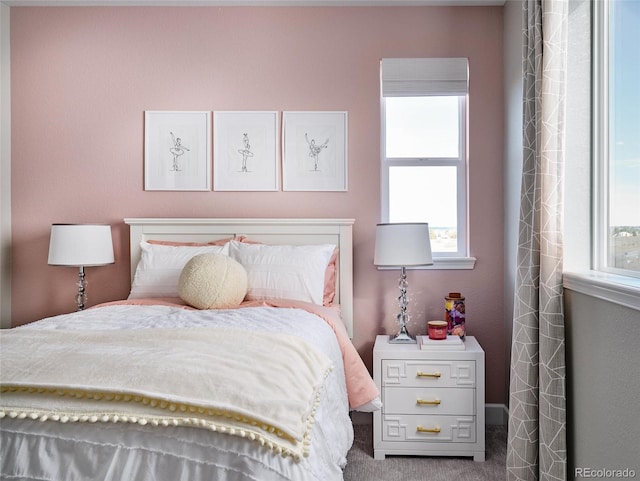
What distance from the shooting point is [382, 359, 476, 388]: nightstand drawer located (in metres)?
2.54

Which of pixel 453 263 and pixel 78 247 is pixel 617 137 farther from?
pixel 78 247

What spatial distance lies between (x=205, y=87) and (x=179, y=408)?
246 cm

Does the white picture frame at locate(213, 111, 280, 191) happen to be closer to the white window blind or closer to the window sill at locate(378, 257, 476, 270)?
the white window blind

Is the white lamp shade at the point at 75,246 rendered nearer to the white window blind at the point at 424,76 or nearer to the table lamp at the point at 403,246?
the table lamp at the point at 403,246

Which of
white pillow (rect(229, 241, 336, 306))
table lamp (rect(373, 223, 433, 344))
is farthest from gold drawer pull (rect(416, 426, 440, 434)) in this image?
white pillow (rect(229, 241, 336, 306))

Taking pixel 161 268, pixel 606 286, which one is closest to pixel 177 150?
pixel 161 268

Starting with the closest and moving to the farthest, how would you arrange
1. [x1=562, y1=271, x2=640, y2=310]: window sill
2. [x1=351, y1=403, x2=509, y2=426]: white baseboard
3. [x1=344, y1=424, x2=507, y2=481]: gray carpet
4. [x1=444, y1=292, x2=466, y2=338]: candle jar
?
[x1=562, y1=271, x2=640, y2=310]: window sill → [x1=344, y1=424, x2=507, y2=481]: gray carpet → [x1=444, y1=292, x2=466, y2=338]: candle jar → [x1=351, y1=403, x2=509, y2=426]: white baseboard

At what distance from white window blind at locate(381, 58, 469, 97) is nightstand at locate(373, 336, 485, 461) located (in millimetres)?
1624

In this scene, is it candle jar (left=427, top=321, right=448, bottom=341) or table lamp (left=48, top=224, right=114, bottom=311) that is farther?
table lamp (left=48, top=224, right=114, bottom=311)

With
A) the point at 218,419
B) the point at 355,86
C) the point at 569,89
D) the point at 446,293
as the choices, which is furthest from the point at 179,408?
the point at 355,86

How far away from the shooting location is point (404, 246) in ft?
8.79

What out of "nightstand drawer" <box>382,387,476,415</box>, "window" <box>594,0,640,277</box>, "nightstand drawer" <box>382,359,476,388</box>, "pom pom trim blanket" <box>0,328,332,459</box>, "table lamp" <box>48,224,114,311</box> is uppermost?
"window" <box>594,0,640,277</box>

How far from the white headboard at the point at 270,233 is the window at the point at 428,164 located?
0.37m

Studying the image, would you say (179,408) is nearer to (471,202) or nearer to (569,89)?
(569,89)
